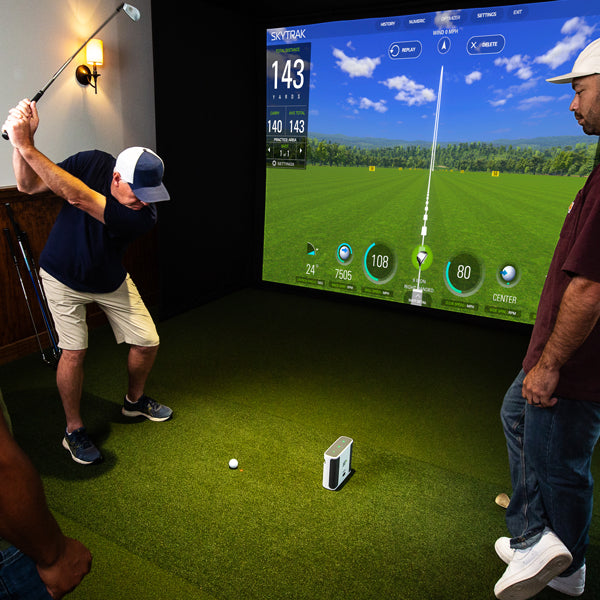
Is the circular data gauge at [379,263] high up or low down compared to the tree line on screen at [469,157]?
down

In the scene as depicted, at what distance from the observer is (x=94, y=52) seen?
3.73 metres

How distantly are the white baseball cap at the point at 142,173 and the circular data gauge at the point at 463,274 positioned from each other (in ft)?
11.1

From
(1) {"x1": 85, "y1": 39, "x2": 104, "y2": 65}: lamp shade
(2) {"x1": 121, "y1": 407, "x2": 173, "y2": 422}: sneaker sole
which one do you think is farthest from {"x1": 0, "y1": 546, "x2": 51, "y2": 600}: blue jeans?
(1) {"x1": 85, "y1": 39, "x2": 104, "y2": 65}: lamp shade

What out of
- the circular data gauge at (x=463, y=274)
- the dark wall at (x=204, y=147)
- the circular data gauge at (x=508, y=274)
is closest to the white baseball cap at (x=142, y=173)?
the dark wall at (x=204, y=147)

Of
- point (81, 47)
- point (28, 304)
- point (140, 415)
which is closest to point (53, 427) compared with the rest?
point (140, 415)

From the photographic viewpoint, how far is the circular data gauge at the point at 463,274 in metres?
4.80

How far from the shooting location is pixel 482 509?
89.3 inches

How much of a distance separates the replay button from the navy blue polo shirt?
3474mm

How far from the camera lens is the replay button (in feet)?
15.4

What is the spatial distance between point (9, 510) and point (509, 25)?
4.96m

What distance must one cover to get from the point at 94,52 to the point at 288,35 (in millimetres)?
2164

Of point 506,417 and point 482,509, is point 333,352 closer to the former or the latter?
point 482,509

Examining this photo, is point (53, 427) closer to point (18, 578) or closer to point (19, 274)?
point (19, 274)

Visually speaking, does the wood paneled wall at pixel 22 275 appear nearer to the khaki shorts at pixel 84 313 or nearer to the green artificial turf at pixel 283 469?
the green artificial turf at pixel 283 469
